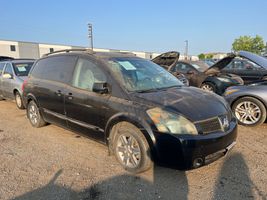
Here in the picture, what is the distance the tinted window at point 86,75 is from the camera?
3577 millimetres

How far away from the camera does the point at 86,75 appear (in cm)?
376

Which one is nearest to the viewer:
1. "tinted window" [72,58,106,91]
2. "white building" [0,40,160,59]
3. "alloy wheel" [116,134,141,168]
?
"alloy wheel" [116,134,141,168]

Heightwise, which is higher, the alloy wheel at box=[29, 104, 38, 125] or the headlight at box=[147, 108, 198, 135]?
the headlight at box=[147, 108, 198, 135]

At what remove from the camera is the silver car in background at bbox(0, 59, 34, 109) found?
23.1 ft

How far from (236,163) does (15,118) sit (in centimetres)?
559

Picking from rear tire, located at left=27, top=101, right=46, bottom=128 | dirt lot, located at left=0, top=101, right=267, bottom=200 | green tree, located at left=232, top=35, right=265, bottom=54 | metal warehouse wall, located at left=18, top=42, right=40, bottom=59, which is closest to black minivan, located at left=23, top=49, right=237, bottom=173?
Result: dirt lot, located at left=0, top=101, right=267, bottom=200

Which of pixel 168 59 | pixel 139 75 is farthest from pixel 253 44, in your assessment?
pixel 139 75

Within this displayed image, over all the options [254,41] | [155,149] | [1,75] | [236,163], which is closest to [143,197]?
[155,149]

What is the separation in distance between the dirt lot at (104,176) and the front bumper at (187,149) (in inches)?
12.0

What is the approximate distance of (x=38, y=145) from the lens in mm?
4207

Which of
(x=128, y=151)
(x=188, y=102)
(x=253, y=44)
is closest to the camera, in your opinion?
(x=188, y=102)

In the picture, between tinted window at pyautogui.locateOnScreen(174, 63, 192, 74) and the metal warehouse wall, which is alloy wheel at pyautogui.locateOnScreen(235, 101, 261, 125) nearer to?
tinted window at pyautogui.locateOnScreen(174, 63, 192, 74)

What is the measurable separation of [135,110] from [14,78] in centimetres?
576

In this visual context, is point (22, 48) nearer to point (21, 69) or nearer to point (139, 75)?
point (21, 69)
